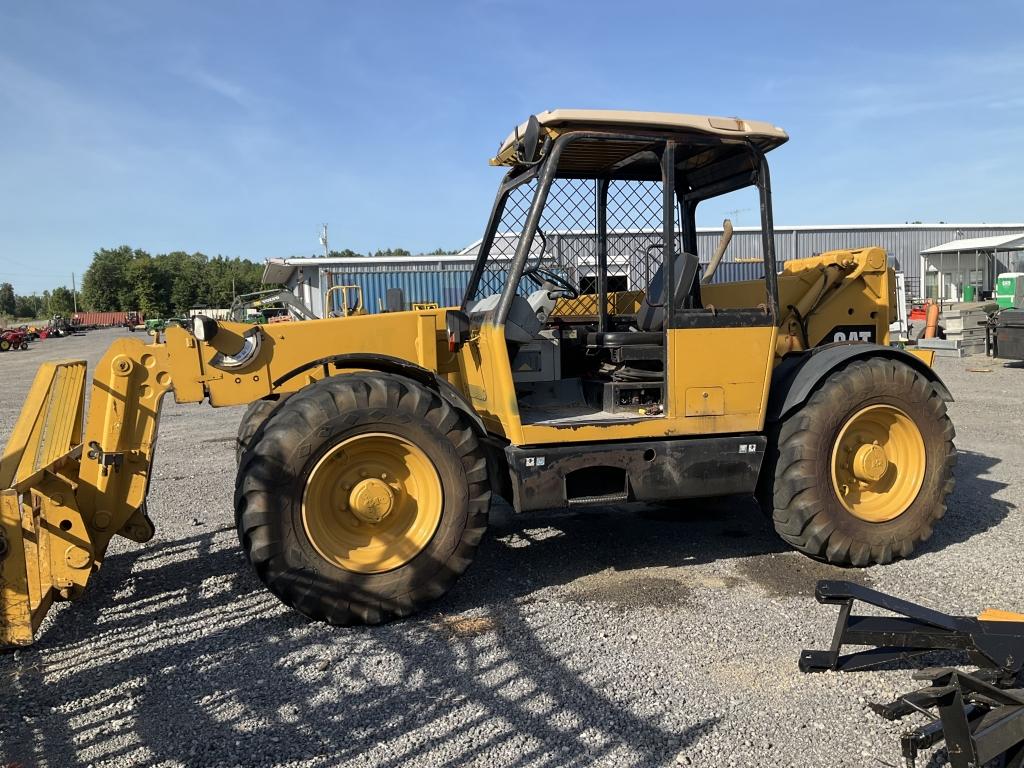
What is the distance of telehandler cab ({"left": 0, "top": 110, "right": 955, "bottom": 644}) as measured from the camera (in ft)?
13.9

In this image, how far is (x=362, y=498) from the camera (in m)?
4.37

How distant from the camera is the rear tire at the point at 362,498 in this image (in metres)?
4.17

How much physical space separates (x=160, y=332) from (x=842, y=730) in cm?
412

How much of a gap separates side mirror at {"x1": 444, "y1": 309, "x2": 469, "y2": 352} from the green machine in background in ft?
70.0

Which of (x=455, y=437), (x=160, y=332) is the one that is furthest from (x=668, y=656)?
(x=160, y=332)

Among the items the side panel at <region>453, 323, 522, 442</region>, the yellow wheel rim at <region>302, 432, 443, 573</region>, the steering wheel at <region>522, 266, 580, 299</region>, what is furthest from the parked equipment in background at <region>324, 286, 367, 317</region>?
the yellow wheel rim at <region>302, 432, 443, 573</region>

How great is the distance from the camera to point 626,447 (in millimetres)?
4742

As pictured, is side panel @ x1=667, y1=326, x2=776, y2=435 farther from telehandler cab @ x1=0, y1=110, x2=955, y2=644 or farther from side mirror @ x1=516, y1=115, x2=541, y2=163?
side mirror @ x1=516, y1=115, x2=541, y2=163

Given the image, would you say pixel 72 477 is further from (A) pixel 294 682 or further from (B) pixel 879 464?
(B) pixel 879 464

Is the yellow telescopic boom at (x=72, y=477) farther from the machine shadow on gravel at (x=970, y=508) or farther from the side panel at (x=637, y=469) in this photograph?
the machine shadow on gravel at (x=970, y=508)

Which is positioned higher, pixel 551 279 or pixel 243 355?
pixel 551 279

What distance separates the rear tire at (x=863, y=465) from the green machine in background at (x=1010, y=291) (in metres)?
19.3

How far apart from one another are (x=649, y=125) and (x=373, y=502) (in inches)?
106

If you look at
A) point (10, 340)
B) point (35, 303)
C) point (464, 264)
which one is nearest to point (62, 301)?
point (35, 303)
